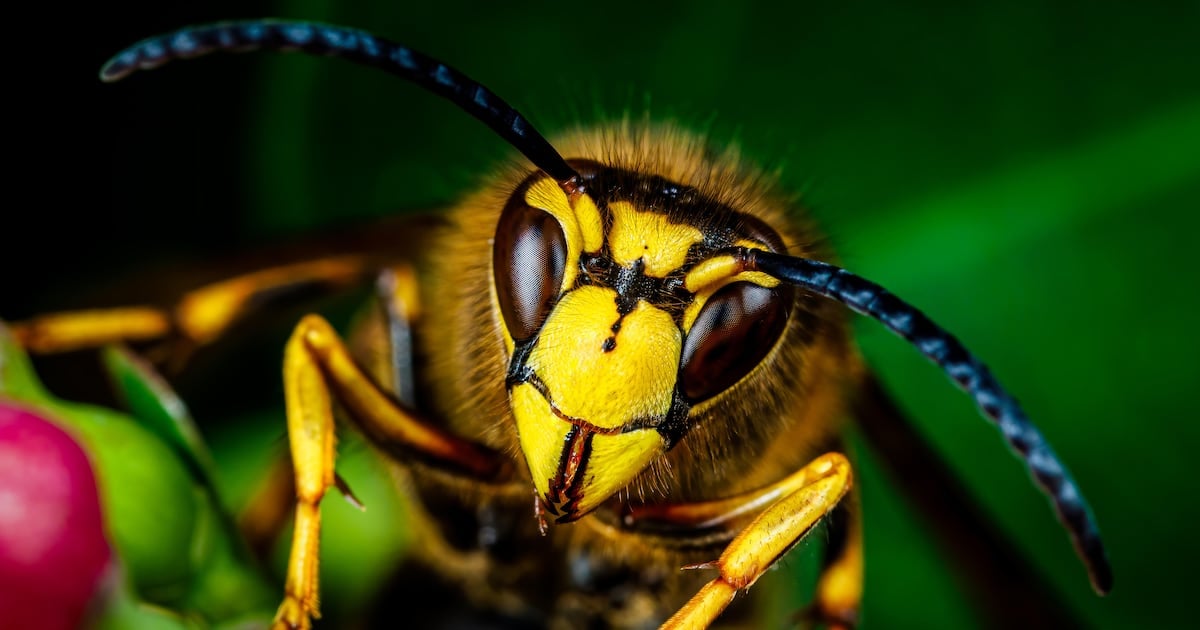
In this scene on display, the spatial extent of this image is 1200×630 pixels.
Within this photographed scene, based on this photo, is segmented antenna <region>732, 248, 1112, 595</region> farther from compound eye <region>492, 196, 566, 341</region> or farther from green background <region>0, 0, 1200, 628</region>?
green background <region>0, 0, 1200, 628</region>

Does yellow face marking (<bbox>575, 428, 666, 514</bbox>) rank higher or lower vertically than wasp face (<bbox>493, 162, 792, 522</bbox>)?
lower

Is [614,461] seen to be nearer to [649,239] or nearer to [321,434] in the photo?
[649,239]

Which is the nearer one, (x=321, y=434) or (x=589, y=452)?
(x=589, y=452)

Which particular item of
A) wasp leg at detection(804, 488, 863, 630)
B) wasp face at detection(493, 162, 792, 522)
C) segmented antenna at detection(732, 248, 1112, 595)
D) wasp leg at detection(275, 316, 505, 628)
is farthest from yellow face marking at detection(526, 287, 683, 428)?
wasp leg at detection(804, 488, 863, 630)

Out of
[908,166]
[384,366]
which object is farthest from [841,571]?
[908,166]

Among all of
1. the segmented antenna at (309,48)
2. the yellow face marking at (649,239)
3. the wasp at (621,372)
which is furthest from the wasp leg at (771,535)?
the segmented antenna at (309,48)

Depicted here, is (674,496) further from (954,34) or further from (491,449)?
(954,34)
